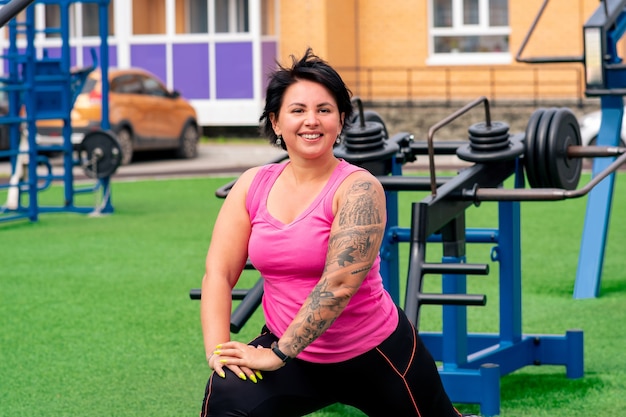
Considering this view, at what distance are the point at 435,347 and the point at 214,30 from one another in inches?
870

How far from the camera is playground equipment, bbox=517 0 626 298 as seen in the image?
25.0ft

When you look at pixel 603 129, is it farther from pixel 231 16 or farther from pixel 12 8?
pixel 231 16

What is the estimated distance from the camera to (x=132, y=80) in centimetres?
2173

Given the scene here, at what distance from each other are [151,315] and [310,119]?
447cm

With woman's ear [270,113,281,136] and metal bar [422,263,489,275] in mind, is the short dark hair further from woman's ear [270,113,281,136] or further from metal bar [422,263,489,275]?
metal bar [422,263,489,275]

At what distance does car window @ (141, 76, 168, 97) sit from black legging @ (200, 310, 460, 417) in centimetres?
1883

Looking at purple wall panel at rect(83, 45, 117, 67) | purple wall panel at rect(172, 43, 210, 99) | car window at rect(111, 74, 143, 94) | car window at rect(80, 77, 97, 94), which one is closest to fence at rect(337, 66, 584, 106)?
purple wall panel at rect(172, 43, 210, 99)

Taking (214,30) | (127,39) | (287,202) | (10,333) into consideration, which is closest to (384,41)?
(214,30)

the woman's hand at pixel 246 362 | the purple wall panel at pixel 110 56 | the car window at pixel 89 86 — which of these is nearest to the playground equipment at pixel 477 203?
the woman's hand at pixel 246 362

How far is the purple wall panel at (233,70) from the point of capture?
26.1 metres

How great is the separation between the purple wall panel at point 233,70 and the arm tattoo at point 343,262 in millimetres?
22756

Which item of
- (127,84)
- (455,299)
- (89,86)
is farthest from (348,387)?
(127,84)

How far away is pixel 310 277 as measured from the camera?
3.35 m

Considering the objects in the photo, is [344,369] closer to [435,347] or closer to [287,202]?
[287,202]
